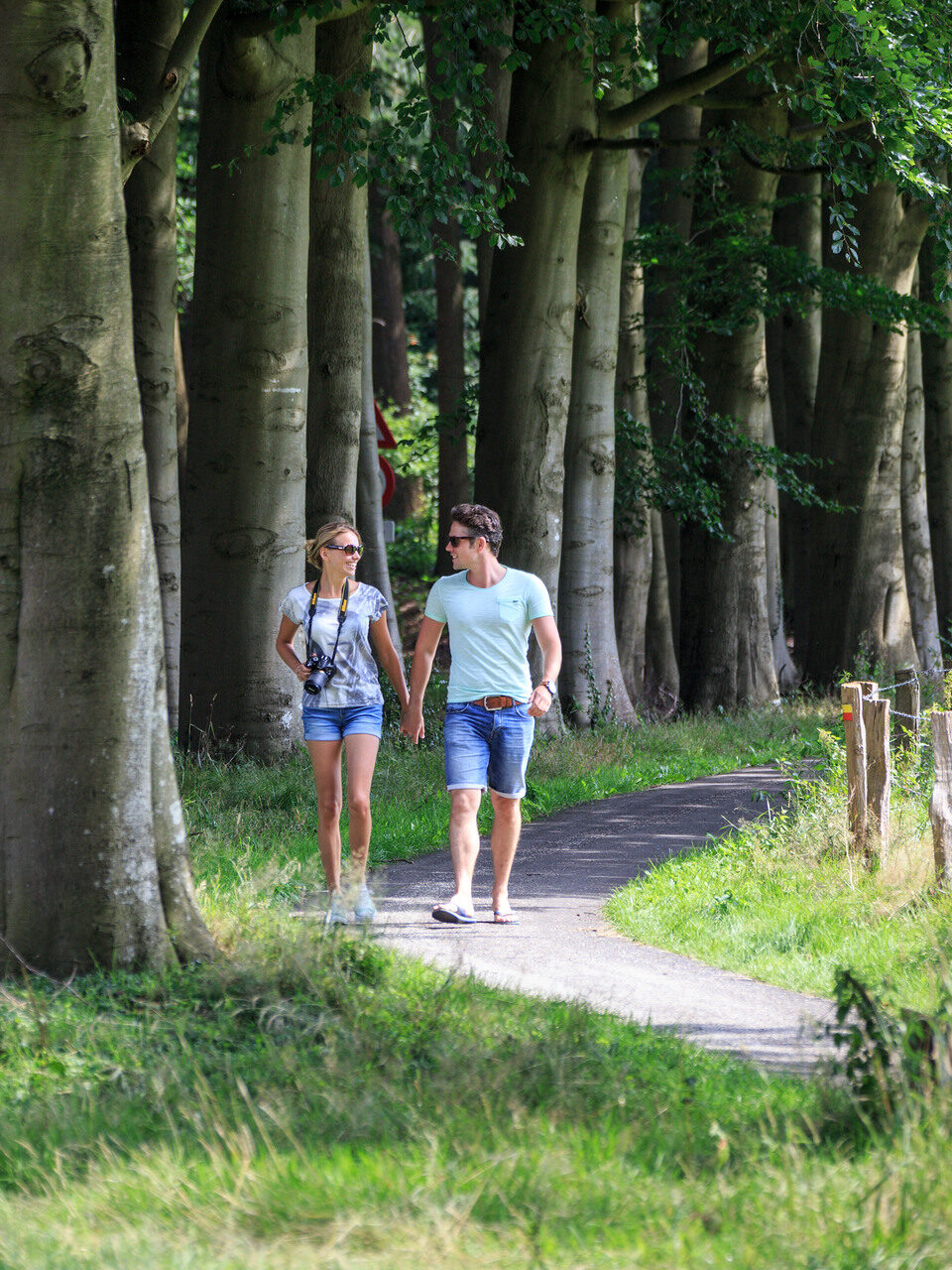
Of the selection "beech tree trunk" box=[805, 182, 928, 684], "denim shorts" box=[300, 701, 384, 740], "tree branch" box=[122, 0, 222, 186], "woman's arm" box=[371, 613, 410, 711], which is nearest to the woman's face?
"woman's arm" box=[371, 613, 410, 711]

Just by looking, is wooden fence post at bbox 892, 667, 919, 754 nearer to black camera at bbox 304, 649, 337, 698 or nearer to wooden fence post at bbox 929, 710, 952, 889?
wooden fence post at bbox 929, 710, 952, 889

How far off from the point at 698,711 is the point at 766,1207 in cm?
1505

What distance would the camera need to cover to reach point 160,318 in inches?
493

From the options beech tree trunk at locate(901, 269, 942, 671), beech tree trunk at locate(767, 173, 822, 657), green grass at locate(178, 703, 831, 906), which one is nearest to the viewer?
green grass at locate(178, 703, 831, 906)

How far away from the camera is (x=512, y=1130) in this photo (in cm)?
365

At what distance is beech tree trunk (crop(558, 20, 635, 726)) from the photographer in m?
14.6

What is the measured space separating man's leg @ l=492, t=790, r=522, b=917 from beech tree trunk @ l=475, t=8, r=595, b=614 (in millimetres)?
6253

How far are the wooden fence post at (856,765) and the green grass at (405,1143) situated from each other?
3.22 meters

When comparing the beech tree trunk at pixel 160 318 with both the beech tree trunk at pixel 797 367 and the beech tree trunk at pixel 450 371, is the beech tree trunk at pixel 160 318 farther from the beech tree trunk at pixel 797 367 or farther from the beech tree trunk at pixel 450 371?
A: the beech tree trunk at pixel 797 367

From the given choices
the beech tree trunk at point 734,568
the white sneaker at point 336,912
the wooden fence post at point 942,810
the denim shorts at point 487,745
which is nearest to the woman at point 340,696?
the denim shorts at point 487,745

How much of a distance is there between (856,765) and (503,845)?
2109 millimetres

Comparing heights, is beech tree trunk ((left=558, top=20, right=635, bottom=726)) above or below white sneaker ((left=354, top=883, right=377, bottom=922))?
above

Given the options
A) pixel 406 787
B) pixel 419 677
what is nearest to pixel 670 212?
pixel 406 787

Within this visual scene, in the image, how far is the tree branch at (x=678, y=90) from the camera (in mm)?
12336
